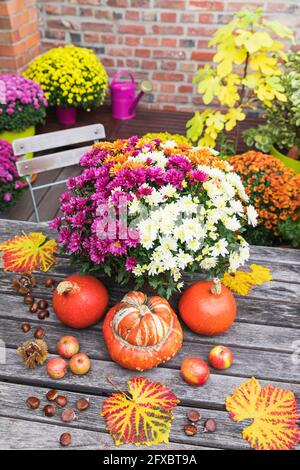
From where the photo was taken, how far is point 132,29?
3.91 m

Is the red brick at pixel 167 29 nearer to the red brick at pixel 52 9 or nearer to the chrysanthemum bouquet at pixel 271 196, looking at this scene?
the red brick at pixel 52 9

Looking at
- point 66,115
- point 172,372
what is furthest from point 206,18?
point 172,372

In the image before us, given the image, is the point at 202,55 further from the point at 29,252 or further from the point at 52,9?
the point at 29,252

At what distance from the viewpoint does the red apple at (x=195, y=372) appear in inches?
50.8

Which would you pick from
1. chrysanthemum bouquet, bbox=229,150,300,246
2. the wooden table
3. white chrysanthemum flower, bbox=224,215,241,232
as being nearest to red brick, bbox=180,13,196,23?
chrysanthemum bouquet, bbox=229,150,300,246

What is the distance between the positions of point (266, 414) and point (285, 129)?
2309 mm

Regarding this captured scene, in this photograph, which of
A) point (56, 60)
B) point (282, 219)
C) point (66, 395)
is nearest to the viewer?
point (66, 395)

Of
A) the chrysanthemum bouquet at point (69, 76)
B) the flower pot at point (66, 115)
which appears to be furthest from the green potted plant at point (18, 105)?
the flower pot at point (66, 115)

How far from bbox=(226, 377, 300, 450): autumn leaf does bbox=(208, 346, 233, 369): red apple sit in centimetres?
8

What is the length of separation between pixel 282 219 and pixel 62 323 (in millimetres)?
1353

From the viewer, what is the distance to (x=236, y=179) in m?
1.56

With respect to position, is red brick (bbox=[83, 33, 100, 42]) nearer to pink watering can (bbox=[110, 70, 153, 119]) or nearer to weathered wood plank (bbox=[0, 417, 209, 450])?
pink watering can (bbox=[110, 70, 153, 119])

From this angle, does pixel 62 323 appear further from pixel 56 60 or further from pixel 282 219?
pixel 56 60
